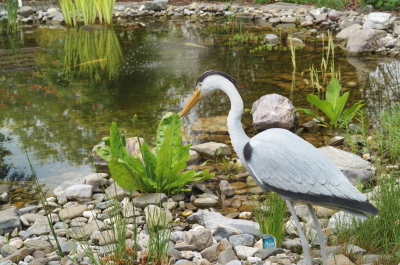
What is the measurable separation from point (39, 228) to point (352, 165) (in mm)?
2807

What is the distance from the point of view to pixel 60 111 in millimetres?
6387

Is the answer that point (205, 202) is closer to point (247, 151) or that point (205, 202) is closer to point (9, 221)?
point (247, 151)

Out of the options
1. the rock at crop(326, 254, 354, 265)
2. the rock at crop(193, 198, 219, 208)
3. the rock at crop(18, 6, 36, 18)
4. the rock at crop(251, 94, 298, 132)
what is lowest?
the rock at crop(193, 198, 219, 208)

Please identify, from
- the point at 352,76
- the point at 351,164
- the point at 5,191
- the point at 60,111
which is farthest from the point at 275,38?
the point at 5,191

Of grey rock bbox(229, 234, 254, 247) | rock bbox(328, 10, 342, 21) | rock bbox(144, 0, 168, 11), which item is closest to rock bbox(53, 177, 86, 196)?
grey rock bbox(229, 234, 254, 247)

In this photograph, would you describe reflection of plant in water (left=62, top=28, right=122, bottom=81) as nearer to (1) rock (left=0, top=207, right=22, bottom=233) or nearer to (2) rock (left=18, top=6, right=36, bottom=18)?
(2) rock (left=18, top=6, right=36, bottom=18)

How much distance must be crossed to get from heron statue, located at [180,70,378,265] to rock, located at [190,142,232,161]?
7.22ft

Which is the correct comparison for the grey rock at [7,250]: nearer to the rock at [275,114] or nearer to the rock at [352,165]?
the rock at [352,165]

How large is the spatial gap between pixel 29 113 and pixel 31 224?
10.1 feet

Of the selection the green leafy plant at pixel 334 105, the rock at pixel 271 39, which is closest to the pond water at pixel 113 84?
the rock at pixel 271 39

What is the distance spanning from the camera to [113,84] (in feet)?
25.2

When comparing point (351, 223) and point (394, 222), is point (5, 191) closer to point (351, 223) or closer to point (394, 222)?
point (351, 223)

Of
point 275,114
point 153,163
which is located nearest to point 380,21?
point 275,114

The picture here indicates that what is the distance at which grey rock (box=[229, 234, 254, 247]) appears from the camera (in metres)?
3.10
